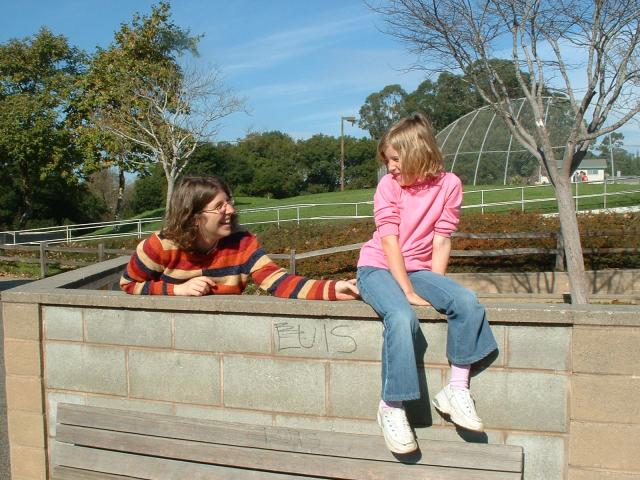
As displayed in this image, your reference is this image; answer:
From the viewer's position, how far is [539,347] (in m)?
3.04

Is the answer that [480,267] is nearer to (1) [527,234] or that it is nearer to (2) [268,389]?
(1) [527,234]

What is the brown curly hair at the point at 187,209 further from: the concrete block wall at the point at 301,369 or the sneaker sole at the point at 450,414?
the sneaker sole at the point at 450,414

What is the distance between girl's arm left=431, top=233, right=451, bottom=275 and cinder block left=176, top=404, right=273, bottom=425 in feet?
3.87

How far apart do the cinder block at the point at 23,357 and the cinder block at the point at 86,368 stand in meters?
0.06

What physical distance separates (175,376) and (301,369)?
2.41 ft

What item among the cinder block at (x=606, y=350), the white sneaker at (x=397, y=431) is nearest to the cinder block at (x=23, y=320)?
the white sneaker at (x=397, y=431)

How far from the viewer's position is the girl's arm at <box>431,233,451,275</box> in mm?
3236

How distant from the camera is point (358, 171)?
68625mm

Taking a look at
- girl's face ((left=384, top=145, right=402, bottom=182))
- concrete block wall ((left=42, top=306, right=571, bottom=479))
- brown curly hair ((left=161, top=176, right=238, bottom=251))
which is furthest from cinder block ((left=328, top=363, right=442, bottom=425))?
brown curly hair ((left=161, top=176, right=238, bottom=251))

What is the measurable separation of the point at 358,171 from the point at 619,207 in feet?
160

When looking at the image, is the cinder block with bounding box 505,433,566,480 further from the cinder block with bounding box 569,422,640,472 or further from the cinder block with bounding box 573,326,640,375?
the cinder block with bounding box 573,326,640,375

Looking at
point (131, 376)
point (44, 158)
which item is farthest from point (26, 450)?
point (44, 158)

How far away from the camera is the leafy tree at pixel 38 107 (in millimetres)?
32719

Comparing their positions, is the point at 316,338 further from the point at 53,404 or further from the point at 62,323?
the point at 53,404
